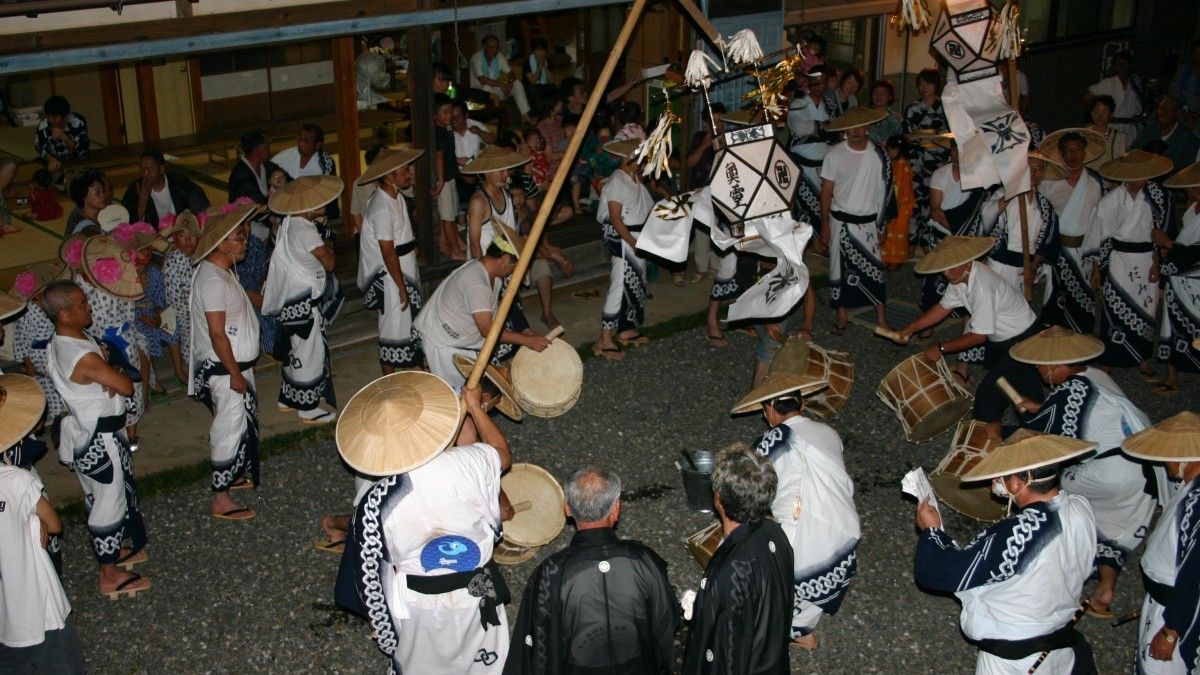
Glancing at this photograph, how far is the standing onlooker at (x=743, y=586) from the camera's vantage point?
15.4ft

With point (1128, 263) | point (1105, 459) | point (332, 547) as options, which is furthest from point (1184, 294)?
point (332, 547)

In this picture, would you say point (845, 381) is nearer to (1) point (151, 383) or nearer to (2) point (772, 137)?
(2) point (772, 137)

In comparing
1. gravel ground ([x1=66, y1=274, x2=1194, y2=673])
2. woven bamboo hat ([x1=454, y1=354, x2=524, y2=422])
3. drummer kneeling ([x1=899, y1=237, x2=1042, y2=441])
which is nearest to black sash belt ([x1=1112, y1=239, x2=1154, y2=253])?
gravel ground ([x1=66, y1=274, x2=1194, y2=673])

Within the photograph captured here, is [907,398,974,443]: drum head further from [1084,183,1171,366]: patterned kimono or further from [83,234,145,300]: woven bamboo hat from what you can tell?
[83,234,145,300]: woven bamboo hat

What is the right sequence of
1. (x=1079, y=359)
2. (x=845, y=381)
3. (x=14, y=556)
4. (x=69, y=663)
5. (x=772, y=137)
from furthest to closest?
(x=845, y=381)
(x=772, y=137)
(x=1079, y=359)
(x=69, y=663)
(x=14, y=556)

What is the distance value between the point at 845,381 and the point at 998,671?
326cm

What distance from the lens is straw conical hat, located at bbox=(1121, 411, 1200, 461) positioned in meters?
5.16

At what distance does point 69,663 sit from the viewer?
5.59 m

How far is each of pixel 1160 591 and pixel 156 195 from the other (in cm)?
764

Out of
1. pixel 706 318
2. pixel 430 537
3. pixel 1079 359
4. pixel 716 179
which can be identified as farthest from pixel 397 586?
pixel 706 318

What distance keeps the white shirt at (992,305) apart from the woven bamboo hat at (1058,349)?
4.09 ft

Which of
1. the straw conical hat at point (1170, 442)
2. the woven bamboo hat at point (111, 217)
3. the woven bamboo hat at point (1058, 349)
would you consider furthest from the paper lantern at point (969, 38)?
the woven bamboo hat at point (111, 217)

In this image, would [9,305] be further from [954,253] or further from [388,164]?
[954,253]

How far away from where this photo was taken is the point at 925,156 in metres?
12.4
